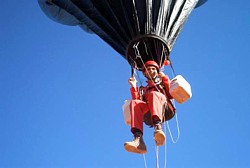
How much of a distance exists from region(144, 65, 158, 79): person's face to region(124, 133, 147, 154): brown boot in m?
1.20

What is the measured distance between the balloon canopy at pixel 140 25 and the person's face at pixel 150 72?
11.0 inches

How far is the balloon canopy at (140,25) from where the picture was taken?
830cm

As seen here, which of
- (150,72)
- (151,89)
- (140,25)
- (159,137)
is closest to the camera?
(159,137)

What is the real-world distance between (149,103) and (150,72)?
2.76 feet

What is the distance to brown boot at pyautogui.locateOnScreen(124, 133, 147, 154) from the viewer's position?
7121 millimetres

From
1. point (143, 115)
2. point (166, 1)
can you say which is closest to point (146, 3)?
point (166, 1)

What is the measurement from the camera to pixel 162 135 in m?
7.07

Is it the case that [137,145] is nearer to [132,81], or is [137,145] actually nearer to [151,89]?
[151,89]

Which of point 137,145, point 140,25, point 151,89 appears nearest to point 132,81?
point 151,89

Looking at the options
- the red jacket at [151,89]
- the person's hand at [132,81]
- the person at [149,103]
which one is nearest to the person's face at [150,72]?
the person at [149,103]

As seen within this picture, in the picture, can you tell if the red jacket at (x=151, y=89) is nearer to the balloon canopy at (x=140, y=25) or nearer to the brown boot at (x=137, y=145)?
the balloon canopy at (x=140, y=25)

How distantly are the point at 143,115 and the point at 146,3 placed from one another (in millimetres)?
2158

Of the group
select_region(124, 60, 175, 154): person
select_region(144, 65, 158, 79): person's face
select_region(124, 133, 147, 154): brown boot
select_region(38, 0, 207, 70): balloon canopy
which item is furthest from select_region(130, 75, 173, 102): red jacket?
select_region(124, 133, 147, 154): brown boot

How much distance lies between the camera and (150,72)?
8.09 meters
